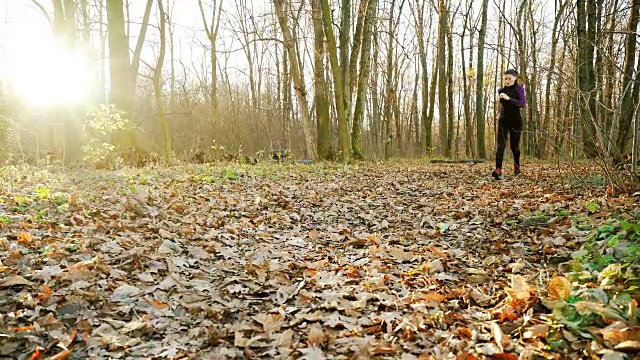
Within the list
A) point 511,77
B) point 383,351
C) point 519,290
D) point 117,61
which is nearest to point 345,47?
point 117,61

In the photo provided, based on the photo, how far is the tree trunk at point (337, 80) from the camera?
37.8ft

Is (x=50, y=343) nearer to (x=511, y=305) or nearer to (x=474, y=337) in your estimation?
(x=474, y=337)

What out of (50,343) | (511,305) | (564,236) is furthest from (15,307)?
(564,236)

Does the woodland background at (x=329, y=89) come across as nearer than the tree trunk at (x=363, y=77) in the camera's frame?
Yes

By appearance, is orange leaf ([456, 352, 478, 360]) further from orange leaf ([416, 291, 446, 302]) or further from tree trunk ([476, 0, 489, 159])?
tree trunk ([476, 0, 489, 159])

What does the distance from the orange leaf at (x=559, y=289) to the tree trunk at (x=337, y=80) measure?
32.2 feet

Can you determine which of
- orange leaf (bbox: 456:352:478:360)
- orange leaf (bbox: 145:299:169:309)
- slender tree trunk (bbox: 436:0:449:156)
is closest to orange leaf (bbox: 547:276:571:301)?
orange leaf (bbox: 456:352:478:360)

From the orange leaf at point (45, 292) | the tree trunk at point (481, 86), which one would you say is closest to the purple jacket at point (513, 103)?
the orange leaf at point (45, 292)

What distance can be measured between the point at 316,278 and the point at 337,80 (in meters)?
9.48

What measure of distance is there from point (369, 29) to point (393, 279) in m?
11.2

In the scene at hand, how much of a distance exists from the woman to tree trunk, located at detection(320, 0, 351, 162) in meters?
5.32

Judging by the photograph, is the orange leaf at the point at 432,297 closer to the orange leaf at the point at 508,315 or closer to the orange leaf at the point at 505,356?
the orange leaf at the point at 508,315

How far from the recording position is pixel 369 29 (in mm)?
12695

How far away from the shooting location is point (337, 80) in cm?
1184
